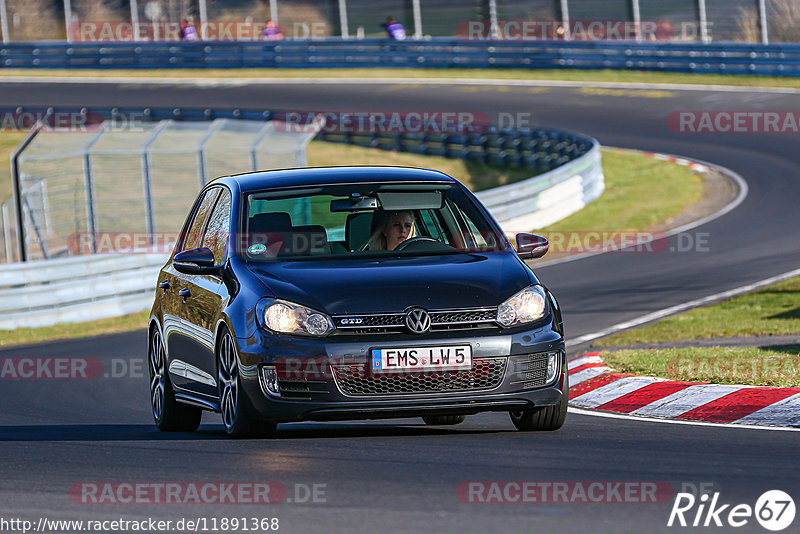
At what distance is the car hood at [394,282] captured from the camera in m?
7.17

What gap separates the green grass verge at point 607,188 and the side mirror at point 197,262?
9.75m

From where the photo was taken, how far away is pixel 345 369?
7.11 m

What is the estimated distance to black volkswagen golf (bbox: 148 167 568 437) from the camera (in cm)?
713

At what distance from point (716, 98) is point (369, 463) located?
30245 mm

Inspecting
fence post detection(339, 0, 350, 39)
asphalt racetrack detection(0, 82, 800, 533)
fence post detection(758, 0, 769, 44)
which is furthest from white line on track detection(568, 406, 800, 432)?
fence post detection(339, 0, 350, 39)

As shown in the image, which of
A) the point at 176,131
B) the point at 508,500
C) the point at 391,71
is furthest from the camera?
the point at 391,71

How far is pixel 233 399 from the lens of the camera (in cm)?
758

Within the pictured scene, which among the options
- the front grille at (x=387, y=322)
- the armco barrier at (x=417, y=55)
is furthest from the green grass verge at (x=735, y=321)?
the armco barrier at (x=417, y=55)

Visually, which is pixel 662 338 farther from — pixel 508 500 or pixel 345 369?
pixel 508 500

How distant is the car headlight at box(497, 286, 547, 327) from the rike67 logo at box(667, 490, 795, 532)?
73.0 inches

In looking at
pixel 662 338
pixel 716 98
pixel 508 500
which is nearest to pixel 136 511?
pixel 508 500

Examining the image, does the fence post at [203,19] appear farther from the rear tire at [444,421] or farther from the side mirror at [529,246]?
the side mirror at [529,246]

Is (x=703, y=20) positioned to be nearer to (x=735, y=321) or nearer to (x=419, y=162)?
(x=419, y=162)

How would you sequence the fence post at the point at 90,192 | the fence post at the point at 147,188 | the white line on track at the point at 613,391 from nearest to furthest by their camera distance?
the white line on track at the point at 613,391 < the fence post at the point at 90,192 < the fence post at the point at 147,188
